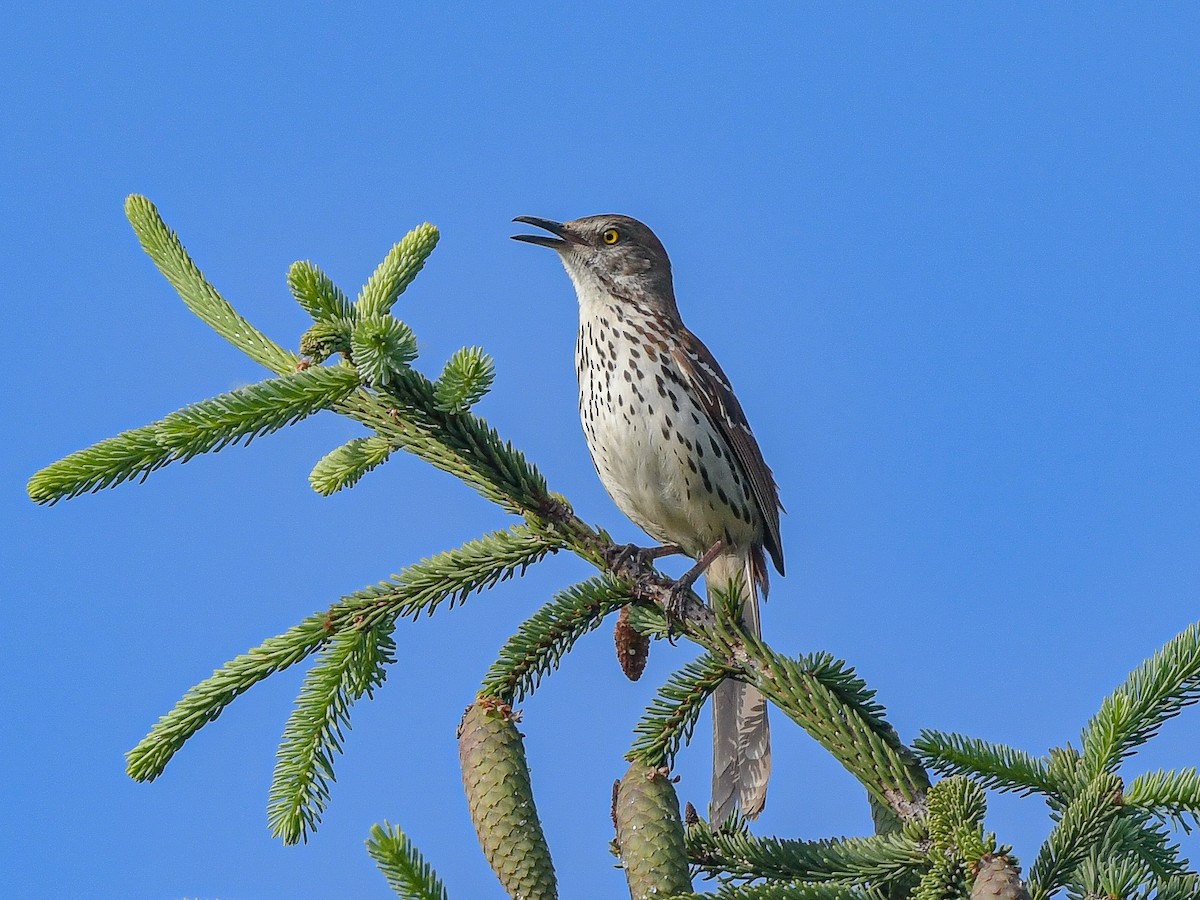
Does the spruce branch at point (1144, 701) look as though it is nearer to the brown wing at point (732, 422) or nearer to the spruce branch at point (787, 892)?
the spruce branch at point (787, 892)

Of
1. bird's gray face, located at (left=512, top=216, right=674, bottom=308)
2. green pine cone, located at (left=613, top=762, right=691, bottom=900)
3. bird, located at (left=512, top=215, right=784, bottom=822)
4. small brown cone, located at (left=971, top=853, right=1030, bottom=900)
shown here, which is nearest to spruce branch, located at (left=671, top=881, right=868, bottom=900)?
green pine cone, located at (left=613, top=762, right=691, bottom=900)

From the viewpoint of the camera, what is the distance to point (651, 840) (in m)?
2.49

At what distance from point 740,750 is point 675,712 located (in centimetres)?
194

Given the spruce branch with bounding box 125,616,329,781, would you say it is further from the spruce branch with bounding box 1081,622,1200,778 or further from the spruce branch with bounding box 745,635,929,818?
the spruce branch with bounding box 1081,622,1200,778

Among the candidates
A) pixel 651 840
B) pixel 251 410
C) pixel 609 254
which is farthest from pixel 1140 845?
pixel 609 254

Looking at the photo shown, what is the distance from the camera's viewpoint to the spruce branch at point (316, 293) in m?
2.85

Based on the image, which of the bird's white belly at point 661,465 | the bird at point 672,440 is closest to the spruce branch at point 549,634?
the bird at point 672,440

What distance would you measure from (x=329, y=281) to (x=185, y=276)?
81cm

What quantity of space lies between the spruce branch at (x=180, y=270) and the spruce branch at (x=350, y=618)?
0.83 meters

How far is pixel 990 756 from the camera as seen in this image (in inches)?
109

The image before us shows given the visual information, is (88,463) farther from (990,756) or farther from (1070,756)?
(1070,756)

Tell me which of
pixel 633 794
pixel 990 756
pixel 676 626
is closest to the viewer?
pixel 633 794

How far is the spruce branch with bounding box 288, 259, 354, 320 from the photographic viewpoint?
9.35 feet

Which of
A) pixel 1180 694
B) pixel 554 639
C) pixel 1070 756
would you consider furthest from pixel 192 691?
pixel 1180 694
